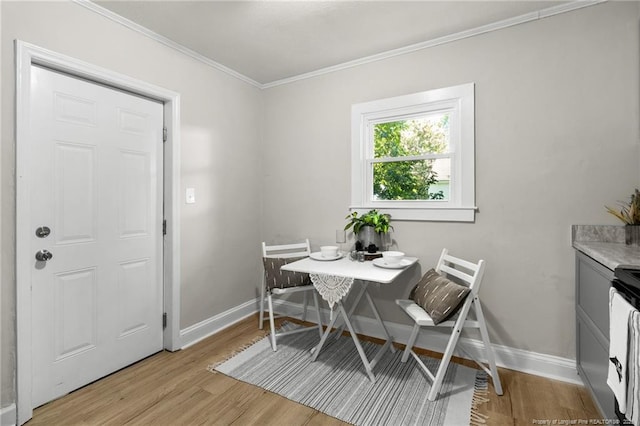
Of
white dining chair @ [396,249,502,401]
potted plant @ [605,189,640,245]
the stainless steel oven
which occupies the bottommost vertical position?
white dining chair @ [396,249,502,401]

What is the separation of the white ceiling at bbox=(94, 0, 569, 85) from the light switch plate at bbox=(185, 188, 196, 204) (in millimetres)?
1230

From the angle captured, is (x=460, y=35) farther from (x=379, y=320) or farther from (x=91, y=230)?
(x=91, y=230)

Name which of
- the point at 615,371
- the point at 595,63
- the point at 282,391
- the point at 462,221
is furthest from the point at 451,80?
the point at 282,391

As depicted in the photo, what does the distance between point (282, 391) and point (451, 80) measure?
265 centimetres

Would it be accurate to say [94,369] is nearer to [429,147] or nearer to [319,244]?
[319,244]

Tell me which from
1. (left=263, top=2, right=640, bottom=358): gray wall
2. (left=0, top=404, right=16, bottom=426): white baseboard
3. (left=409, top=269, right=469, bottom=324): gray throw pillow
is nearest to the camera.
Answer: (left=0, top=404, right=16, bottom=426): white baseboard

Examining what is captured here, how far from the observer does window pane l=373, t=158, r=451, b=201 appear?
2.64 meters

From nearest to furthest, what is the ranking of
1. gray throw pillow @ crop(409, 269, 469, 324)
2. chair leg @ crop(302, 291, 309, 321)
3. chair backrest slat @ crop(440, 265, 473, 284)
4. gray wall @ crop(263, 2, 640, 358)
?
gray throw pillow @ crop(409, 269, 469, 324) < gray wall @ crop(263, 2, 640, 358) < chair backrest slat @ crop(440, 265, 473, 284) < chair leg @ crop(302, 291, 309, 321)

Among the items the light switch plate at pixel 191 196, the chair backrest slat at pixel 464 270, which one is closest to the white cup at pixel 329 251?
the chair backrest slat at pixel 464 270

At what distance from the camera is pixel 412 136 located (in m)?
2.76

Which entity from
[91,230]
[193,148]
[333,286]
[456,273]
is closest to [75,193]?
[91,230]

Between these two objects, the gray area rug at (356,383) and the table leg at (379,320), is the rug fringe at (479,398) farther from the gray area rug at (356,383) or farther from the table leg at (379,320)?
the table leg at (379,320)

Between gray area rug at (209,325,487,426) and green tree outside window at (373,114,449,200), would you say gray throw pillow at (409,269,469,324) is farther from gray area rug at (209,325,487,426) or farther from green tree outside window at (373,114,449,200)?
green tree outside window at (373,114,449,200)

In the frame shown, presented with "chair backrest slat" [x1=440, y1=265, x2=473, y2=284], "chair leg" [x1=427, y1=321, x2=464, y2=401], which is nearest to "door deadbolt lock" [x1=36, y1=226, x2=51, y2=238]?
"chair leg" [x1=427, y1=321, x2=464, y2=401]
